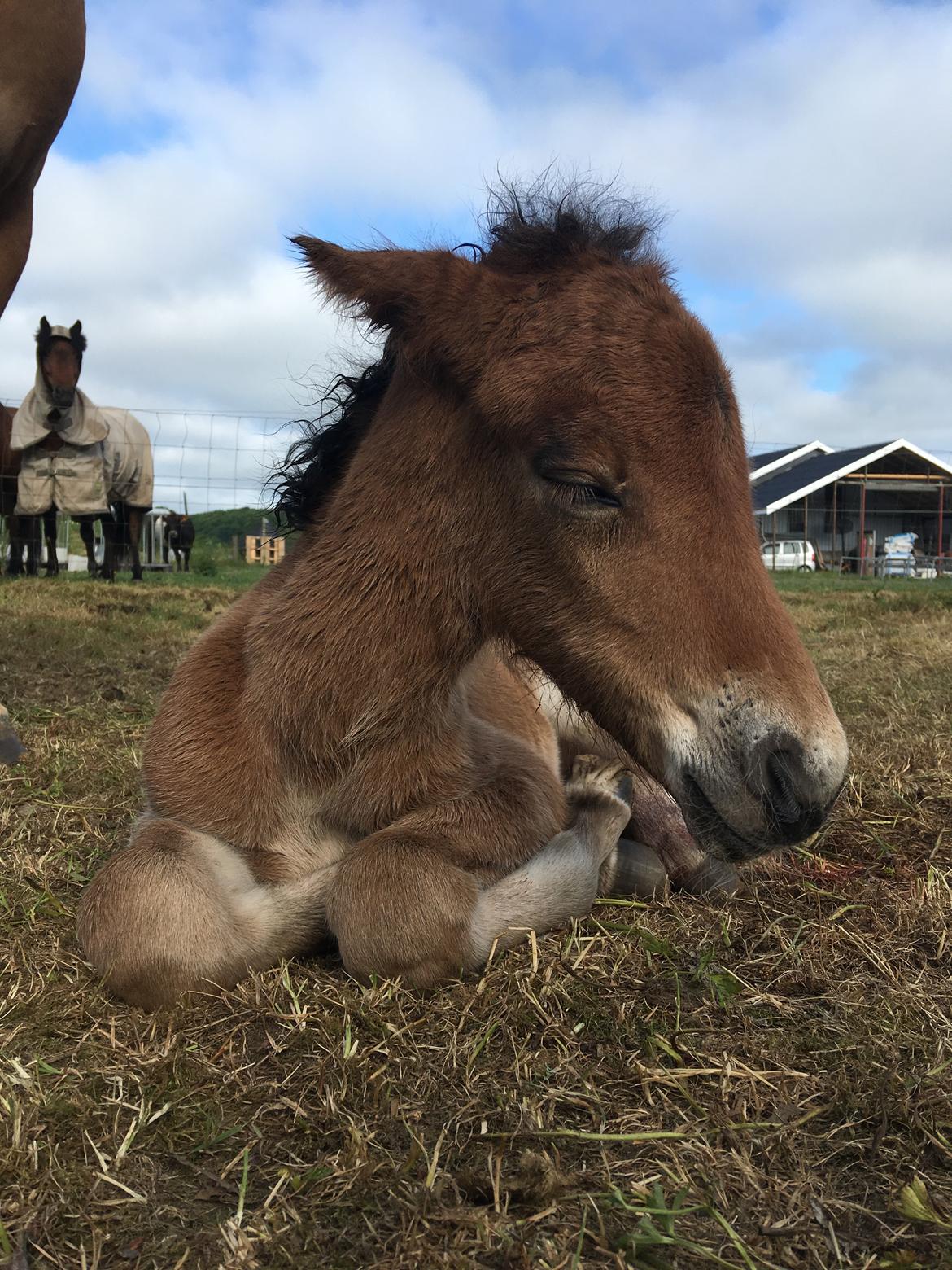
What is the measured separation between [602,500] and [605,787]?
120cm

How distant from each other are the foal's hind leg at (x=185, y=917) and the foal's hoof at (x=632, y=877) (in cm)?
86

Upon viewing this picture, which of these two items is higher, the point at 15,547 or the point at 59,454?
the point at 59,454

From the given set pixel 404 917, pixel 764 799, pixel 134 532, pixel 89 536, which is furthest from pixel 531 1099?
pixel 134 532

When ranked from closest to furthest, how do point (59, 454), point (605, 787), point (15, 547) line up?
point (605, 787) → point (59, 454) → point (15, 547)

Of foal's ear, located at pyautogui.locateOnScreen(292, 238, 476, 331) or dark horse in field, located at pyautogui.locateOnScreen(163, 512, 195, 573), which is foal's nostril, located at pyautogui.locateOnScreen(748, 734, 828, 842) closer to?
foal's ear, located at pyautogui.locateOnScreen(292, 238, 476, 331)

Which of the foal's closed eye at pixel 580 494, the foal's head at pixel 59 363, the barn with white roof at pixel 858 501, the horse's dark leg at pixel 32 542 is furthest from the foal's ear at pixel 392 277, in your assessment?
the barn with white roof at pixel 858 501

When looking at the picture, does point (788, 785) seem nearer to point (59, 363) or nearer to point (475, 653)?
point (475, 653)

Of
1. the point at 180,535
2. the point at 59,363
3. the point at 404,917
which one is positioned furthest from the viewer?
the point at 180,535

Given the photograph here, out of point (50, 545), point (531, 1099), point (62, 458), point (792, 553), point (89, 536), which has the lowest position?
point (531, 1099)

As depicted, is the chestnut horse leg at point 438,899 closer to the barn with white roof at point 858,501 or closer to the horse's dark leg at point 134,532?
the horse's dark leg at point 134,532

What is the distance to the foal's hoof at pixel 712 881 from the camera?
303cm

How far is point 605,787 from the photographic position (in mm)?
3213

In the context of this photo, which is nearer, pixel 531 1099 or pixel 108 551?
pixel 531 1099

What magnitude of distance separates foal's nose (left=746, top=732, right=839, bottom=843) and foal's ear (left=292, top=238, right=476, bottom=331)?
1.36 m
